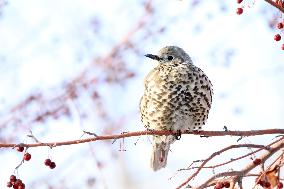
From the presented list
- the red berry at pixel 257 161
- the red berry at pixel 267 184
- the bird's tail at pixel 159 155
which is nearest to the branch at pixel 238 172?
the red berry at pixel 257 161

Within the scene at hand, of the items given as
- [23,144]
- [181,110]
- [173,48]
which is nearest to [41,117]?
[173,48]

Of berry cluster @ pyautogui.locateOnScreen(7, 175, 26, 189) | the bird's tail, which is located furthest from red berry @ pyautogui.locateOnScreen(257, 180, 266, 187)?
the bird's tail

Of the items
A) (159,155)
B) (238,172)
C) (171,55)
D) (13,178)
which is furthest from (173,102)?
(13,178)

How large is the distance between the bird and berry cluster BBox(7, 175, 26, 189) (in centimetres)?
187

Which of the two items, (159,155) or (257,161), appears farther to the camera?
(159,155)

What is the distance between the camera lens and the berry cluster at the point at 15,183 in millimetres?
3781

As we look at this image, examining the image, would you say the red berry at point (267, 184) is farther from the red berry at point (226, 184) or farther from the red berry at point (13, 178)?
the red berry at point (13, 178)

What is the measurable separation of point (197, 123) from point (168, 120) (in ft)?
1.11

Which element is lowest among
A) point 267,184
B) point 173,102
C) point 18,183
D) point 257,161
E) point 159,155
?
point 267,184

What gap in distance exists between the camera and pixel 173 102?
554 cm

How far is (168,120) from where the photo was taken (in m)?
5.52

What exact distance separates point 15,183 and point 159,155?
8.06ft

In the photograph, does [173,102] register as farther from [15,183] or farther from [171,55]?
[15,183]

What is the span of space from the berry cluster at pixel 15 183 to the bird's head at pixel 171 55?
268cm
